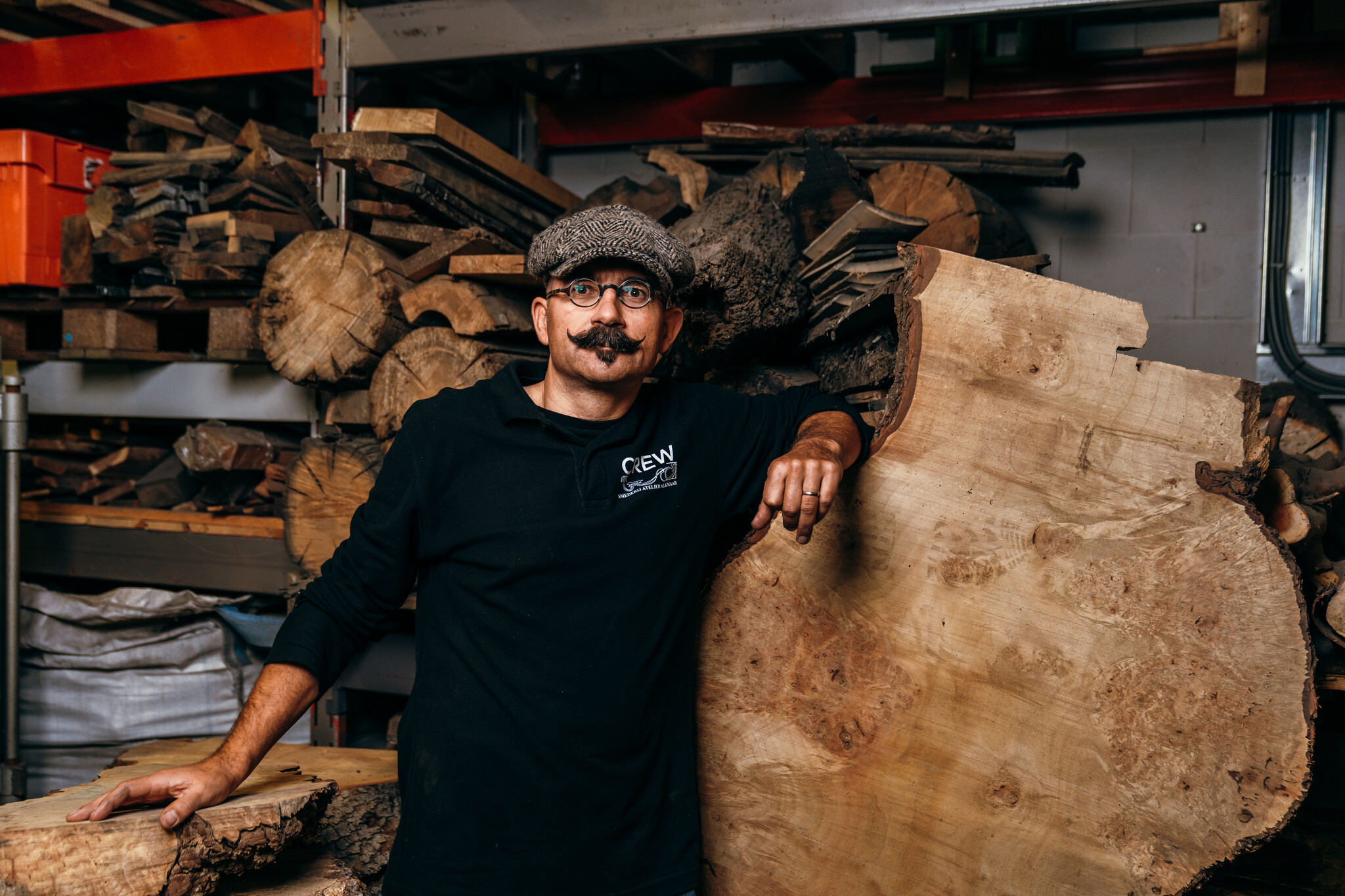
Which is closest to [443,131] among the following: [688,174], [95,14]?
[688,174]

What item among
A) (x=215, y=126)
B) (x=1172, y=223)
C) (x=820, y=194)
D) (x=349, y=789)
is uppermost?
(x=215, y=126)

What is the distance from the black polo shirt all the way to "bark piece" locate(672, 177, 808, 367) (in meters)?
0.54

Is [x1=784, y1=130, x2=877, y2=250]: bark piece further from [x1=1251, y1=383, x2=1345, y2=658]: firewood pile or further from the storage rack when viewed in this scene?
[x1=1251, y1=383, x2=1345, y2=658]: firewood pile

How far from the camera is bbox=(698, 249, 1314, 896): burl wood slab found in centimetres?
149

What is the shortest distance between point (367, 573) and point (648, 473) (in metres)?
0.55

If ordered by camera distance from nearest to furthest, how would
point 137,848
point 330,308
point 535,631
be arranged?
point 137,848 < point 535,631 < point 330,308

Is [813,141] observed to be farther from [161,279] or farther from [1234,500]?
[161,279]

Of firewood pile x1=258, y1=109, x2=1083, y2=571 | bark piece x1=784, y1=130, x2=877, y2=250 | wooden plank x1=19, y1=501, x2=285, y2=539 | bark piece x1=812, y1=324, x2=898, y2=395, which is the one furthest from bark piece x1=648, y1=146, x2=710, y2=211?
wooden plank x1=19, y1=501, x2=285, y2=539

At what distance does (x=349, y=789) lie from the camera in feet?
6.89

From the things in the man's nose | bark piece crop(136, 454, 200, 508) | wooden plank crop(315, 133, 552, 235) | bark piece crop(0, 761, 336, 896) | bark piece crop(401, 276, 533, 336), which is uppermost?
wooden plank crop(315, 133, 552, 235)

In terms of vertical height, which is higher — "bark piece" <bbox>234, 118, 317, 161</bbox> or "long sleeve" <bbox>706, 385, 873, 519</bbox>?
"bark piece" <bbox>234, 118, 317, 161</bbox>

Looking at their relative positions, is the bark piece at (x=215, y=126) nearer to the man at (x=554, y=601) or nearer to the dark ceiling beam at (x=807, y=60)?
the dark ceiling beam at (x=807, y=60)

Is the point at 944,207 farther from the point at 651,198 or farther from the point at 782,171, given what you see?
the point at 651,198

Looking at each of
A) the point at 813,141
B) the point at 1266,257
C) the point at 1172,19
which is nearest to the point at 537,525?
the point at 813,141
